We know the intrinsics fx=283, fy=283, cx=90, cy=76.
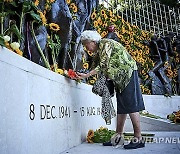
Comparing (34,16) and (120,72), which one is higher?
(34,16)

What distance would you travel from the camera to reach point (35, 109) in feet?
7.13

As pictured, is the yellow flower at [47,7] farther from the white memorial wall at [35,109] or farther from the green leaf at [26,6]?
the white memorial wall at [35,109]

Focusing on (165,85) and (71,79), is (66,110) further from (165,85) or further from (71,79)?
(165,85)

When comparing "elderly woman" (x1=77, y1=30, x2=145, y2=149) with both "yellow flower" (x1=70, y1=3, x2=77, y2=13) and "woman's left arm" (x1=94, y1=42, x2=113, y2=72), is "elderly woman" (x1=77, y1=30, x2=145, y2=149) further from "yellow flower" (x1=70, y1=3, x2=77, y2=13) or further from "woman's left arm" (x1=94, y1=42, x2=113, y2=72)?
"yellow flower" (x1=70, y1=3, x2=77, y2=13)

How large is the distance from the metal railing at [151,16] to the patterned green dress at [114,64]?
397 inches

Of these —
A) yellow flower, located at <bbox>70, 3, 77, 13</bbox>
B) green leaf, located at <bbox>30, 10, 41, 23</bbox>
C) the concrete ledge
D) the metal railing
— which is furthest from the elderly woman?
the metal railing

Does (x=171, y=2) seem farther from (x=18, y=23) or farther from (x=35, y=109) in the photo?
(x=35, y=109)

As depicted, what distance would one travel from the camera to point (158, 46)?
11539mm

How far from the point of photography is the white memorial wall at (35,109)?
1.74 meters

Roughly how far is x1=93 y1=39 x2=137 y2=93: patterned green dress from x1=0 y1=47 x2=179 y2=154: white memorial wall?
18.7 inches

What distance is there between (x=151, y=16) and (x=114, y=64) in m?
11.5

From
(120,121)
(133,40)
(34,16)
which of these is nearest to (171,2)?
(133,40)

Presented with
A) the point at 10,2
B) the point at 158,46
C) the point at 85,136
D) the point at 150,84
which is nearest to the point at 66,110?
the point at 85,136

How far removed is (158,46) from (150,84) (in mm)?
2115
